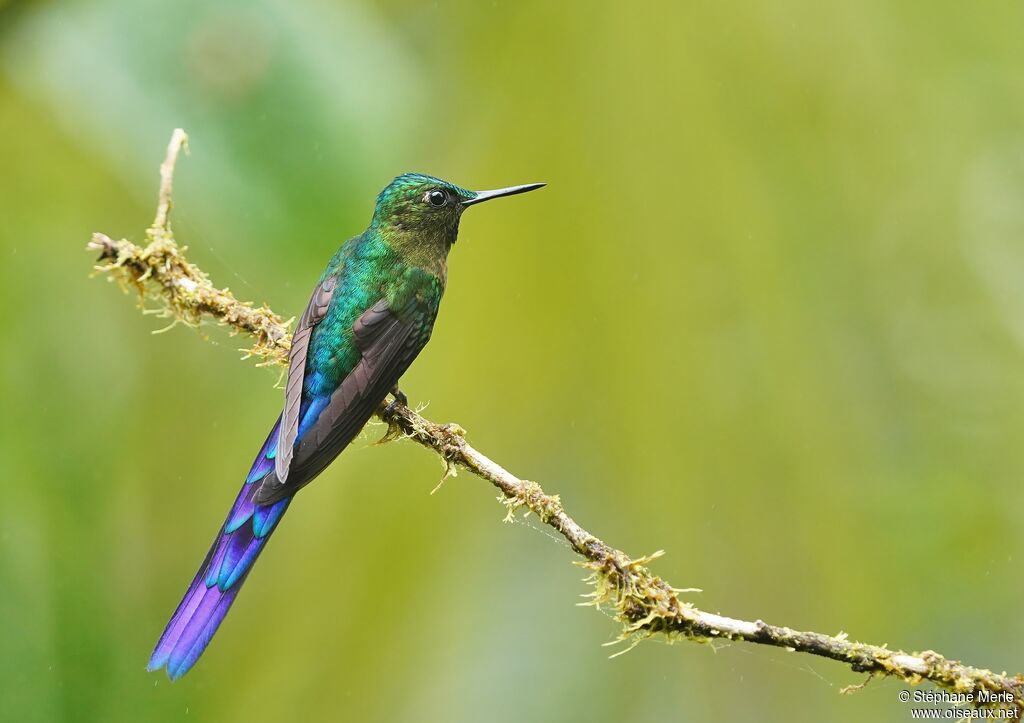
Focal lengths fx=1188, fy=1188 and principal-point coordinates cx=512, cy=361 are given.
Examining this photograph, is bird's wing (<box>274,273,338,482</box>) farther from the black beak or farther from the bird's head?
the black beak

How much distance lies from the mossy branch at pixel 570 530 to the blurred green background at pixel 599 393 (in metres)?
0.10

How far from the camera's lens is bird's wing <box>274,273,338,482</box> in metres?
2.17

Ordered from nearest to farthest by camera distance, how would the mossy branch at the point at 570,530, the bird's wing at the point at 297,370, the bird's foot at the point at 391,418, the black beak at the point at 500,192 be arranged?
the mossy branch at the point at 570,530, the bird's wing at the point at 297,370, the black beak at the point at 500,192, the bird's foot at the point at 391,418

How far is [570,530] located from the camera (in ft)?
6.62

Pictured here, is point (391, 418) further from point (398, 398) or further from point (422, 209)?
point (422, 209)

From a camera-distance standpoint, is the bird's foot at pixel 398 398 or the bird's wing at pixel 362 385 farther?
the bird's foot at pixel 398 398

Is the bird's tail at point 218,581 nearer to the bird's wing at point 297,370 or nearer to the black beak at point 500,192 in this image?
the bird's wing at point 297,370

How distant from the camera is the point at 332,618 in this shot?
2.63 meters

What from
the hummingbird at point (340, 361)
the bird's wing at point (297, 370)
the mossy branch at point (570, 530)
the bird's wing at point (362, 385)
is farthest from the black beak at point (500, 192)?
the mossy branch at point (570, 530)

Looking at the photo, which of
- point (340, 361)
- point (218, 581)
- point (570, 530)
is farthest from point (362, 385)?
point (570, 530)

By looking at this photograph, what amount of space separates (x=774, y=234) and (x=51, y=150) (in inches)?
63.7

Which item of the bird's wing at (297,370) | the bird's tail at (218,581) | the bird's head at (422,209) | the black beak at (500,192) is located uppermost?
the bird's head at (422,209)

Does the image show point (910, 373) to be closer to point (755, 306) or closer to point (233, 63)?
point (755, 306)

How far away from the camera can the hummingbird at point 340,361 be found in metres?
2.23
